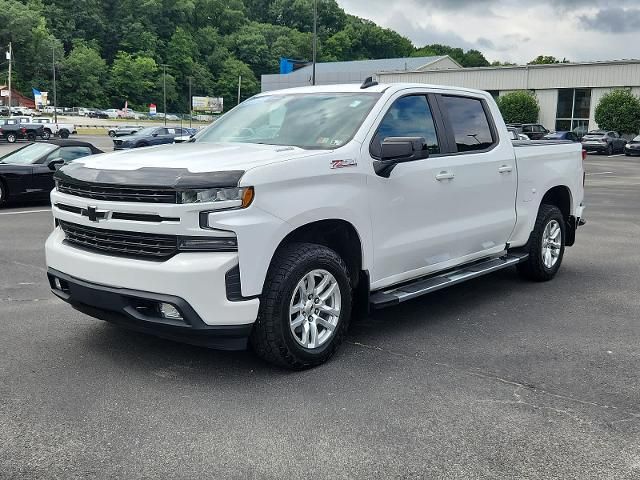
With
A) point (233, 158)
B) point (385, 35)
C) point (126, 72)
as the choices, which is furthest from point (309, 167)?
point (385, 35)

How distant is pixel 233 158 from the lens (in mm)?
4406

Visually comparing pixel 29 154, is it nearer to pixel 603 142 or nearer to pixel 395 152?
pixel 395 152

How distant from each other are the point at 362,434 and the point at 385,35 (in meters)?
147

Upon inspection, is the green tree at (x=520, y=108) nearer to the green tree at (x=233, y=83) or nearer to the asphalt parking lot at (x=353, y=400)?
the asphalt parking lot at (x=353, y=400)

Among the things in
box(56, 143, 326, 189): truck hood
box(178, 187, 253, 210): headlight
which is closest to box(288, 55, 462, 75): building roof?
box(56, 143, 326, 189): truck hood

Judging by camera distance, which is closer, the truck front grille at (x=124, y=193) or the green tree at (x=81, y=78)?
the truck front grille at (x=124, y=193)

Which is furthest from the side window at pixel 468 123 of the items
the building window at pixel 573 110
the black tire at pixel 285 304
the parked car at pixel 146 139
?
the building window at pixel 573 110

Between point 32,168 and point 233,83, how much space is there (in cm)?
12695

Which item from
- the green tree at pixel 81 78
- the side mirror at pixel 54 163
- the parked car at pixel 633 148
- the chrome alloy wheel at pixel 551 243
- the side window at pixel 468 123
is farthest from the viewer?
the green tree at pixel 81 78

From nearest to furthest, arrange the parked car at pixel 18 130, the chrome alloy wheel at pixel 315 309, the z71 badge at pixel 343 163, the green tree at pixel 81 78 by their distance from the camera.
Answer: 1. the chrome alloy wheel at pixel 315 309
2. the z71 badge at pixel 343 163
3. the parked car at pixel 18 130
4. the green tree at pixel 81 78

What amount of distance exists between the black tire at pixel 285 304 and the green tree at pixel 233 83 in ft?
438

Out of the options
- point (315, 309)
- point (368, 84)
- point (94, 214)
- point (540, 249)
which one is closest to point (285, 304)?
point (315, 309)

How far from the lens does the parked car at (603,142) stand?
136 ft

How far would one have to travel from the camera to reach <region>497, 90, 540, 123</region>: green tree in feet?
164
